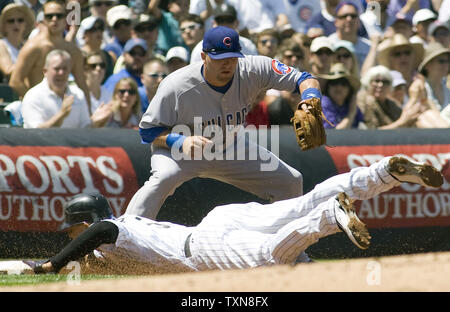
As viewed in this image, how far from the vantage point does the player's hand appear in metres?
6.36

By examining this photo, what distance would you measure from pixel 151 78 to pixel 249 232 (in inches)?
156

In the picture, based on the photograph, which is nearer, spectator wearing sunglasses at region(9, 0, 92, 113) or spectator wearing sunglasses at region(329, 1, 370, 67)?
spectator wearing sunglasses at region(9, 0, 92, 113)

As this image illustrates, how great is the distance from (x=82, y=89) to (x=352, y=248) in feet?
10.5

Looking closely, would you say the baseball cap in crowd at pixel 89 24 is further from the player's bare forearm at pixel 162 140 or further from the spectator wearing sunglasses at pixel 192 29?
the player's bare forearm at pixel 162 140

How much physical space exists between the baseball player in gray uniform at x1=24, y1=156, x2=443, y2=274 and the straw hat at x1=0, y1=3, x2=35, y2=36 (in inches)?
166

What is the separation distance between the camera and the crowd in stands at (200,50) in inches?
352

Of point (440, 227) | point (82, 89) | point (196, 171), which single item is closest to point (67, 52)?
point (82, 89)

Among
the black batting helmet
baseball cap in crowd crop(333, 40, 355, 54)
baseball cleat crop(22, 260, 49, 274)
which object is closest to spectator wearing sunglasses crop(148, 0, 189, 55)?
baseball cap in crowd crop(333, 40, 355, 54)

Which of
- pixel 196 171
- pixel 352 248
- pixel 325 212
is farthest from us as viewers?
pixel 352 248

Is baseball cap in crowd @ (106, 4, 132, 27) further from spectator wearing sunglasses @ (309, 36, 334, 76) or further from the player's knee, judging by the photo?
the player's knee

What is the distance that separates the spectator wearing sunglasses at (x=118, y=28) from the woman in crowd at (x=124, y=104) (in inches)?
67.3

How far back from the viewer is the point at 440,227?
27.7 feet

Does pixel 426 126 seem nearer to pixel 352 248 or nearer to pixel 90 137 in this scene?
pixel 352 248

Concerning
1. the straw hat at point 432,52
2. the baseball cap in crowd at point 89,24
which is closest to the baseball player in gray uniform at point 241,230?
the baseball cap in crowd at point 89,24
